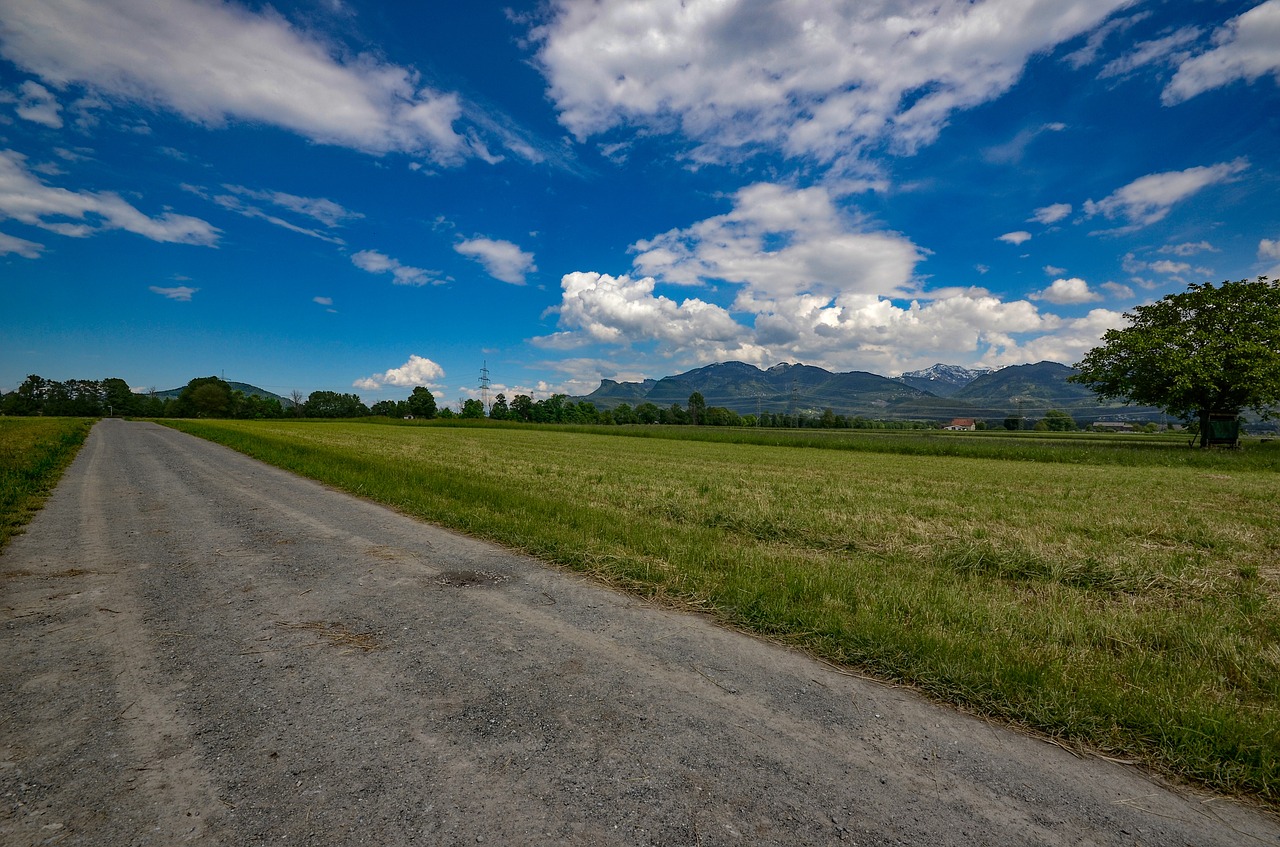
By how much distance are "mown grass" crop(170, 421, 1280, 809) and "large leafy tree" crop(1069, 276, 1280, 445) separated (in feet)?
78.6

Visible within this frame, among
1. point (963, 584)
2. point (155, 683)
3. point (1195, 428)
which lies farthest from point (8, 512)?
point (1195, 428)

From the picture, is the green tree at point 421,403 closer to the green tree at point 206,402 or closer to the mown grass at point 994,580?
the green tree at point 206,402

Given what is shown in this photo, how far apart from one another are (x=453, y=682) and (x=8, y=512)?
12.7 m

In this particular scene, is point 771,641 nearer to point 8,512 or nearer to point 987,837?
point 987,837

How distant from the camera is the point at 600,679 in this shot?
4.16 metres

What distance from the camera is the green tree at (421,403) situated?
16850cm

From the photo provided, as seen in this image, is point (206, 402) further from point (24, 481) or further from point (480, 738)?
point (480, 738)

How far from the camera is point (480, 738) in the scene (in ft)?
10.8

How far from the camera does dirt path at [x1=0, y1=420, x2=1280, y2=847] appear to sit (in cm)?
263

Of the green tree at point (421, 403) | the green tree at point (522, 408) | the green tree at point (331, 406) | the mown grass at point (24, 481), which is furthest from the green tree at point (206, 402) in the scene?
the mown grass at point (24, 481)

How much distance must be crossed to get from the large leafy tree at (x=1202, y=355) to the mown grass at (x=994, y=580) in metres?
23.9

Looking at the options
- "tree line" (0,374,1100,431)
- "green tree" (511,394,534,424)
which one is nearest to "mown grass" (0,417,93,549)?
"tree line" (0,374,1100,431)

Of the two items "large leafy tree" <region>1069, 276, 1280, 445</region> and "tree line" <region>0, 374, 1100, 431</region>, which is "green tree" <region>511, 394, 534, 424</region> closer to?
"tree line" <region>0, 374, 1100, 431</region>

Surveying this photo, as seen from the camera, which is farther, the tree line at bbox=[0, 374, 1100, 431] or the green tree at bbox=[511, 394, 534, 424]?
the green tree at bbox=[511, 394, 534, 424]
